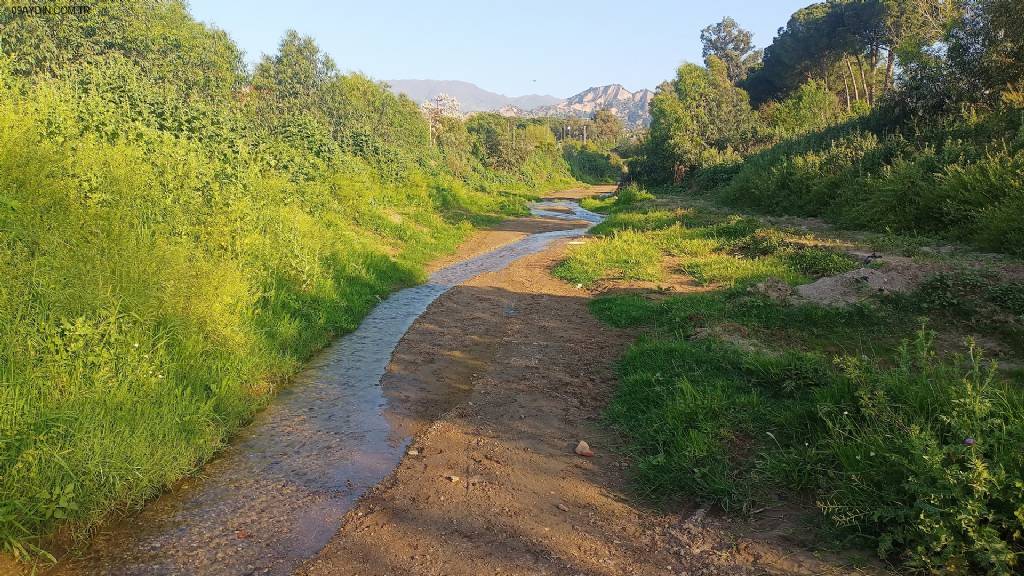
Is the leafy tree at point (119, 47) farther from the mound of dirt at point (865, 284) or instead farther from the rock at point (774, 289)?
the mound of dirt at point (865, 284)

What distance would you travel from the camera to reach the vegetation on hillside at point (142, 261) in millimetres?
4145

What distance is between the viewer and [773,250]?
12516 mm

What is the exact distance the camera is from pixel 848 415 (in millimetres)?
4301

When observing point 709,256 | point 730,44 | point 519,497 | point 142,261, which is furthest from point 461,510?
point 730,44

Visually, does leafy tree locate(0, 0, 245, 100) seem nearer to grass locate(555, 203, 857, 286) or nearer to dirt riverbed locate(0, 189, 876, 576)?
dirt riverbed locate(0, 189, 876, 576)

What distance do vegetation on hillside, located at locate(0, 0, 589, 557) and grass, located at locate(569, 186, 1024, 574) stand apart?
4.12 m

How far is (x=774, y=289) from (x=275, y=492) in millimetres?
7476

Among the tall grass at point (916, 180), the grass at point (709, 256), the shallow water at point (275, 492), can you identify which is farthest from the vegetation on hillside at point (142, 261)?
the tall grass at point (916, 180)

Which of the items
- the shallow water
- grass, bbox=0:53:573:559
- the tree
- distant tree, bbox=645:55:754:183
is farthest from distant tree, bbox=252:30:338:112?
the tree

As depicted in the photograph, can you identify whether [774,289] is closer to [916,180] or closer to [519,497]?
[519,497]

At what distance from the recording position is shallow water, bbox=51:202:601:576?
370cm

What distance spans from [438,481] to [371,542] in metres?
0.84

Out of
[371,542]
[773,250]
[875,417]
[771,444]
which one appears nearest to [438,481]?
[371,542]

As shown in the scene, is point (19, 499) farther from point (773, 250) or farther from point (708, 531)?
point (773, 250)
